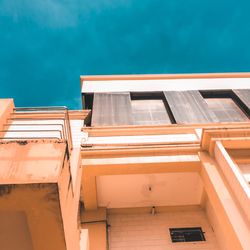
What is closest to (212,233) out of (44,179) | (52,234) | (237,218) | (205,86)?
(237,218)

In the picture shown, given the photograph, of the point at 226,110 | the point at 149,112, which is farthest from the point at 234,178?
the point at 226,110

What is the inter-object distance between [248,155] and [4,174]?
173 inches

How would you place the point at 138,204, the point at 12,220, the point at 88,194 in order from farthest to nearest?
the point at 138,204 < the point at 88,194 < the point at 12,220

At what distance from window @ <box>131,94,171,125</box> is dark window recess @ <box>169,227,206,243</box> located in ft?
10.0

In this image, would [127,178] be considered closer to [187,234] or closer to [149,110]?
[187,234]

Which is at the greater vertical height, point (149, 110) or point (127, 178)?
point (149, 110)

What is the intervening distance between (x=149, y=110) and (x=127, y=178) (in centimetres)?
317

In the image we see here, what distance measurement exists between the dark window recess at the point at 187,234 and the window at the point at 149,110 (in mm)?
3062

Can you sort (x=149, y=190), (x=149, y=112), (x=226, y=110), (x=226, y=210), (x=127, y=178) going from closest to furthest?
(x=226, y=210), (x=127, y=178), (x=149, y=190), (x=149, y=112), (x=226, y=110)

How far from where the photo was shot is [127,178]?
5.82m

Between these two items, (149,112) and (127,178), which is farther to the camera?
(149,112)

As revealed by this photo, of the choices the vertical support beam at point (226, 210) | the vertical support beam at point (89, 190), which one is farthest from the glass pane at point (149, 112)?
the vertical support beam at point (226, 210)

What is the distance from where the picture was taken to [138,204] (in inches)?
244

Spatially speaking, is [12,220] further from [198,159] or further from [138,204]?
[138,204]
